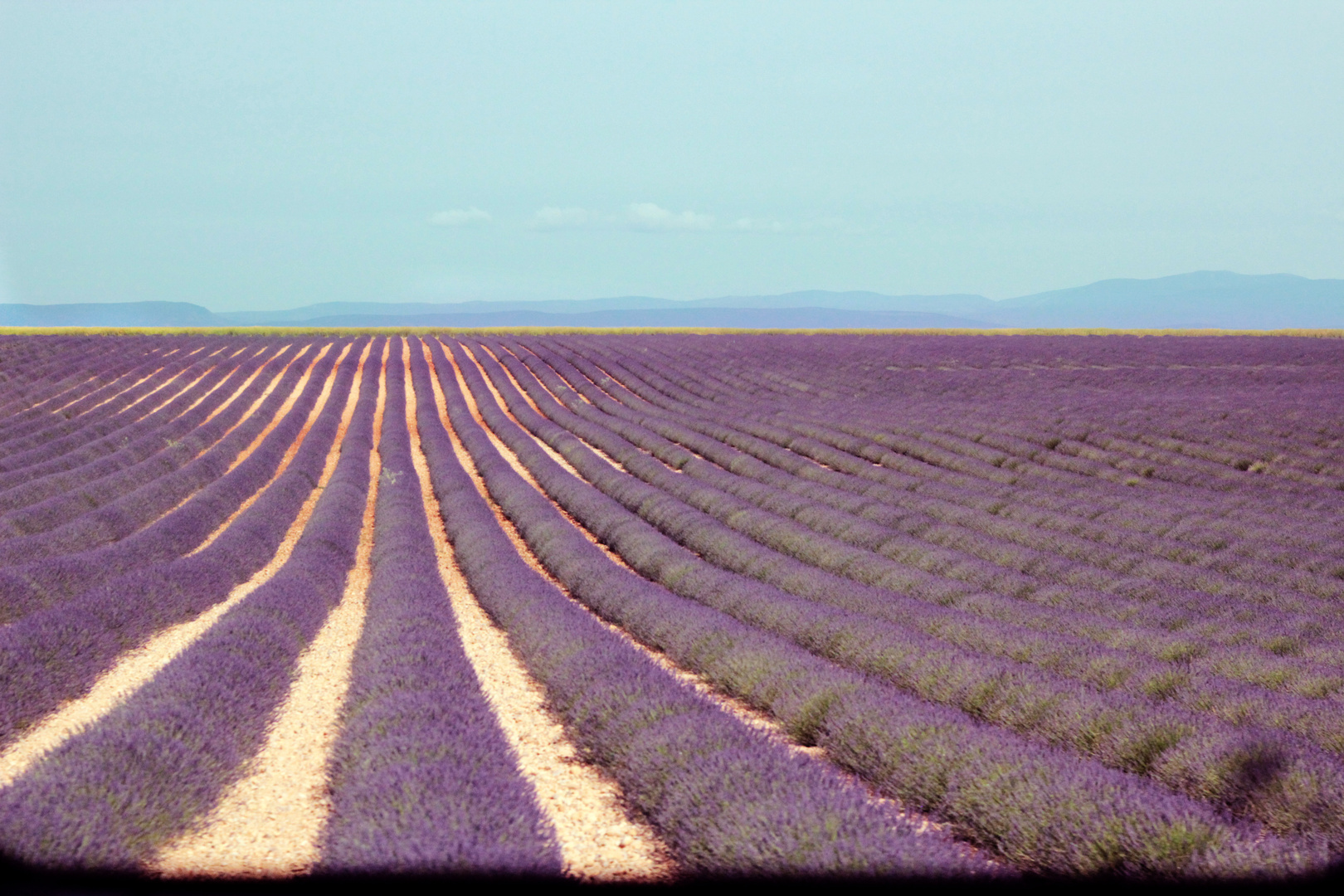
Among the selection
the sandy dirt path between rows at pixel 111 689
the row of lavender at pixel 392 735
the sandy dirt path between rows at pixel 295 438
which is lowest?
the sandy dirt path between rows at pixel 295 438

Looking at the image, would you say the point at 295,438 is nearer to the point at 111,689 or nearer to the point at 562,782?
the point at 111,689

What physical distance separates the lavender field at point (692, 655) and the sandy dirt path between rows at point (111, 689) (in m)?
0.04

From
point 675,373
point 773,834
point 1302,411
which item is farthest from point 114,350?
point 773,834

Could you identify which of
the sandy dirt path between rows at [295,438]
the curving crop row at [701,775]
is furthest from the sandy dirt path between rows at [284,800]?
the sandy dirt path between rows at [295,438]

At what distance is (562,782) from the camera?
15.6 feet

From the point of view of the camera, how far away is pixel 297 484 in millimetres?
14492

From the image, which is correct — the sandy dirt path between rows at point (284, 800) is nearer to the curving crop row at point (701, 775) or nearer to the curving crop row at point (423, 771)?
the curving crop row at point (423, 771)

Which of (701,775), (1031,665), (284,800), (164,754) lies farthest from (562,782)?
(1031,665)

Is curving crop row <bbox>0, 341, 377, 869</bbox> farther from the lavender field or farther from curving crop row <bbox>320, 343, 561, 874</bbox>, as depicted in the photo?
curving crop row <bbox>320, 343, 561, 874</bbox>

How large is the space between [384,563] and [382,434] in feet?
38.6

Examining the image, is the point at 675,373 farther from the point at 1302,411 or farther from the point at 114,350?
the point at 114,350

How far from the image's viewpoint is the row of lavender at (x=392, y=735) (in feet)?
11.2

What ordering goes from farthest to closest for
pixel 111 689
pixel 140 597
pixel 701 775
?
pixel 140 597 < pixel 111 689 < pixel 701 775

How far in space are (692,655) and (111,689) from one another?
370 cm
